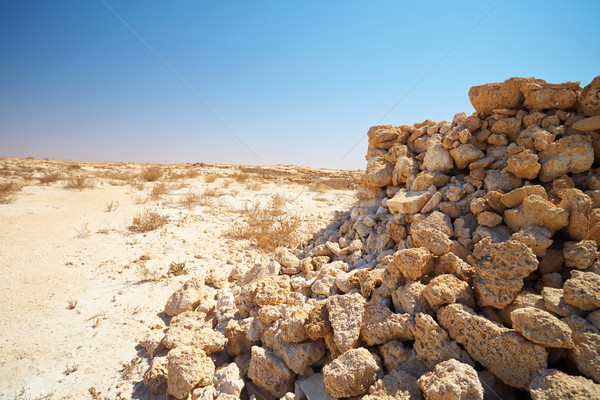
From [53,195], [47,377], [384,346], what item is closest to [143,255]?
[47,377]

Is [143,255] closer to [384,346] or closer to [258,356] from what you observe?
[258,356]

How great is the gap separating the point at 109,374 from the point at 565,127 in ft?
17.7

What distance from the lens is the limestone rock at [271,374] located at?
82.5 inches

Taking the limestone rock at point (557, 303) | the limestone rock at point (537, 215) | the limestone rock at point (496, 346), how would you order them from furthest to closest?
the limestone rock at point (537, 215) < the limestone rock at point (557, 303) < the limestone rock at point (496, 346)

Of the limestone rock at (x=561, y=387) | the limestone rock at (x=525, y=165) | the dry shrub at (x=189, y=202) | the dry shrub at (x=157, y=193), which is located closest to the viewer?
the limestone rock at (x=561, y=387)

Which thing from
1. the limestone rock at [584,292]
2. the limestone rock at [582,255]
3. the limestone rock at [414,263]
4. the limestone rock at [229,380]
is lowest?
the limestone rock at [229,380]

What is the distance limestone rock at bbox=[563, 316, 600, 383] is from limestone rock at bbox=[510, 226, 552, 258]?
0.66 m

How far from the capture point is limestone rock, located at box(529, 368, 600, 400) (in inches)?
51.0

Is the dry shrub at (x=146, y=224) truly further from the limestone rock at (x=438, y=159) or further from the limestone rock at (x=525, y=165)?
the limestone rock at (x=525, y=165)

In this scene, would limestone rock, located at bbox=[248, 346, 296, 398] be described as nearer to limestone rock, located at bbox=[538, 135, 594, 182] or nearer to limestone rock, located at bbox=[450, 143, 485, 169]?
limestone rock, located at bbox=[538, 135, 594, 182]

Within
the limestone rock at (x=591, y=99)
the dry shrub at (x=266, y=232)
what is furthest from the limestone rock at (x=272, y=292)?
the limestone rock at (x=591, y=99)

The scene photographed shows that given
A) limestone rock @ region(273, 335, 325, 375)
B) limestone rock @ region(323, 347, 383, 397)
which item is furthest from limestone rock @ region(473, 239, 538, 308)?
limestone rock @ region(273, 335, 325, 375)

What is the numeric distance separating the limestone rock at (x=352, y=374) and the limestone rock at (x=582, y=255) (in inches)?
68.1

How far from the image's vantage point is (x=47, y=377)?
234 centimetres
